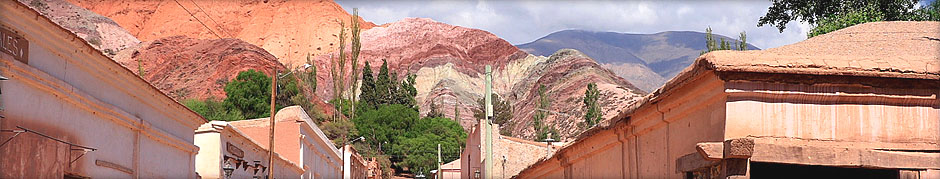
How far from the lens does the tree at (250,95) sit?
6353 cm

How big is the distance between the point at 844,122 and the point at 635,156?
3243 mm

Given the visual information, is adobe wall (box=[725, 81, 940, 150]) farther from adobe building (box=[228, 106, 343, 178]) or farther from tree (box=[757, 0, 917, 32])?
adobe building (box=[228, 106, 343, 178])

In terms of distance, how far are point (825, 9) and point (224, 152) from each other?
42.4 ft

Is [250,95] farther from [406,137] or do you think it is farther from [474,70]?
[474,70]

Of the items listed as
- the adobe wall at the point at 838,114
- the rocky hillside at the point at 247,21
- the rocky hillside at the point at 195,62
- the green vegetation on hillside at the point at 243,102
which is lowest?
the adobe wall at the point at 838,114

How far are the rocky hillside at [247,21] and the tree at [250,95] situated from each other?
6222cm

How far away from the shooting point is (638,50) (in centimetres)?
17400

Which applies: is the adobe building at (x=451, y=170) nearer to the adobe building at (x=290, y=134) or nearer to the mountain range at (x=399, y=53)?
the mountain range at (x=399, y=53)

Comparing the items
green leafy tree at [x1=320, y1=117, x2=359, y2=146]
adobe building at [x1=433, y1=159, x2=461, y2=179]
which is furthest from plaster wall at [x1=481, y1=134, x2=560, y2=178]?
green leafy tree at [x1=320, y1=117, x2=359, y2=146]

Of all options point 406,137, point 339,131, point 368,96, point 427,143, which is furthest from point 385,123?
point 368,96

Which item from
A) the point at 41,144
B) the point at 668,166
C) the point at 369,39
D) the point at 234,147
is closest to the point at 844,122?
the point at 668,166

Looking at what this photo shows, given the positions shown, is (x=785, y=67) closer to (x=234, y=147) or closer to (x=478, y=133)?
(x=234, y=147)

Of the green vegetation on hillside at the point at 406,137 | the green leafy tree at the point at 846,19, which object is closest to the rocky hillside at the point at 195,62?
the green vegetation on hillside at the point at 406,137

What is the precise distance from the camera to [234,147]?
65.9 feet
